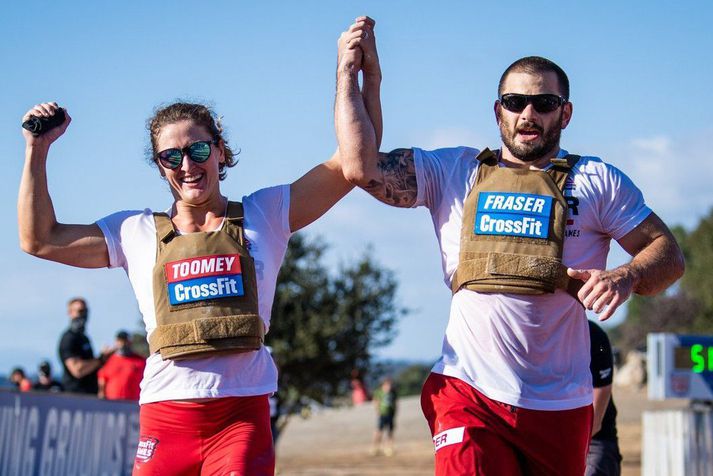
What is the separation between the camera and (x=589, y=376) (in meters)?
5.20

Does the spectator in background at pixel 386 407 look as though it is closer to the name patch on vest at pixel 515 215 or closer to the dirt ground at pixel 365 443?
the dirt ground at pixel 365 443

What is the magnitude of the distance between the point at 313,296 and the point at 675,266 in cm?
2416

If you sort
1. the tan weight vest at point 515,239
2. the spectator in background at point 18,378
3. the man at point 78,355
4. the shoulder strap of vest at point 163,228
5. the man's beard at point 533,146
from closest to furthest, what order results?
the tan weight vest at point 515,239
the man's beard at point 533,146
the shoulder strap of vest at point 163,228
the man at point 78,355
the spectator in background at point 18,378

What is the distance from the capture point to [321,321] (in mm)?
28641

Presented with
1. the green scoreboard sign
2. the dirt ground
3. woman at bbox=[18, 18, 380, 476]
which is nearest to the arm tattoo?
woman at bbox=[18, 18, 380, 476]

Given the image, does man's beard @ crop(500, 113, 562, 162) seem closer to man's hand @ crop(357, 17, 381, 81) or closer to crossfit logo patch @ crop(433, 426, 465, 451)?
man's hand @ crop(357, 17, 381, 81)

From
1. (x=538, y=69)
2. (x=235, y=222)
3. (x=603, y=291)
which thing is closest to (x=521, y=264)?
(x=603, y=291)

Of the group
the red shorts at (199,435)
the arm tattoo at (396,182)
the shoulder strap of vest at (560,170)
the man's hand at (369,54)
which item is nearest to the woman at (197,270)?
the red shorts at (199,435)

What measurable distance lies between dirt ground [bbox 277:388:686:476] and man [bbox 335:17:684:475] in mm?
18590

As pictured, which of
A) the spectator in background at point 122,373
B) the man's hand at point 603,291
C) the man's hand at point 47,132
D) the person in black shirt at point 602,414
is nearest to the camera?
the man's hand at point 603,291

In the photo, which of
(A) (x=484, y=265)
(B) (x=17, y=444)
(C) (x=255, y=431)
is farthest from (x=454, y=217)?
(B) (x=17, y=444)

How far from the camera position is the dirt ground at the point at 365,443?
26688mm

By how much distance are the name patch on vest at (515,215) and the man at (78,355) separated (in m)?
8.87

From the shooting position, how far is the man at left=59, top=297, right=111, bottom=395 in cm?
1304
